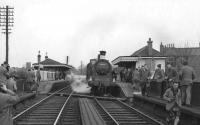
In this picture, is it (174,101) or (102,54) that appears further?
(102,54)

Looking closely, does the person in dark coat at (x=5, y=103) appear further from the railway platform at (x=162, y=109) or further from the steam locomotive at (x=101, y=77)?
the steam locomotive at (x=101, y=77)

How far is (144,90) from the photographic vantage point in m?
20.1

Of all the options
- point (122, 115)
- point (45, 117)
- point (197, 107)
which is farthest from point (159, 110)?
point (45, 117)

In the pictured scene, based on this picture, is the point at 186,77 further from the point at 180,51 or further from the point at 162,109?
the point at 180,51

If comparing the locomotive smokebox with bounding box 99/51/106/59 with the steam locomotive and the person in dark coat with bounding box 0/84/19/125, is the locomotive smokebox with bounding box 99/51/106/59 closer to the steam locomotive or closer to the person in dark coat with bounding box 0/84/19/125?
the steam locomotive

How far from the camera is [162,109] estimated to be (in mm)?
15477

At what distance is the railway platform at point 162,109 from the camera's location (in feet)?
37.3

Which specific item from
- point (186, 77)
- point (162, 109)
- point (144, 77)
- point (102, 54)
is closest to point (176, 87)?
point (186, 77)

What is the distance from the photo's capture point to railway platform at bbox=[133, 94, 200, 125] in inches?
448

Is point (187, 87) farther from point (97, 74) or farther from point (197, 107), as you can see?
point (97, 74)

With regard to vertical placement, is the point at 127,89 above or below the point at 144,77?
below

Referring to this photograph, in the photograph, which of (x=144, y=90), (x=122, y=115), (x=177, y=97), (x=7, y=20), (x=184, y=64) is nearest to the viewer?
(x=177, y=97)

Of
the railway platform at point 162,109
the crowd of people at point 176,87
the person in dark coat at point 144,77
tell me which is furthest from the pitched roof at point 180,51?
the crowd of people at point 176,87

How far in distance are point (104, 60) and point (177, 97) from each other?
1719cm
